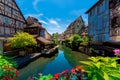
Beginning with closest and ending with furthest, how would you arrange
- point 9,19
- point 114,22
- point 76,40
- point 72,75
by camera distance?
point 72,75, point 114,22, point 9,19, point 76,40

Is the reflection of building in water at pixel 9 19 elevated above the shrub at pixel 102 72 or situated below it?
above

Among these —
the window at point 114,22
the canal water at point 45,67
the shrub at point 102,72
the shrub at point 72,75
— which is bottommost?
the canal water at point 45,67

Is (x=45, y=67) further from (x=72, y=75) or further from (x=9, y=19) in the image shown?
(x=72, y=75)

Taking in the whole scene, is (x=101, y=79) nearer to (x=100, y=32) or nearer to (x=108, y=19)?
(x=108, y=19)

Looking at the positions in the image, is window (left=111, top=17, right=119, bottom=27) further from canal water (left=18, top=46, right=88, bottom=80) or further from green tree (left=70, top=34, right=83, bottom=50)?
green tree (left=70, top=34, right=83, bottom=50)

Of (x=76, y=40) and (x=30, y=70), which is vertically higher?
(x=76, y=40)

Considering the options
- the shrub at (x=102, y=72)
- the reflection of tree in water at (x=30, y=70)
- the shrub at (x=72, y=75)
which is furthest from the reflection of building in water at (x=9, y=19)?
the shrub at (x=102, y=72)

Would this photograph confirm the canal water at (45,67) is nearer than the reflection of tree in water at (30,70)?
No

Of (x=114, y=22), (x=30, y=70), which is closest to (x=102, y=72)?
(x=30, y=70)

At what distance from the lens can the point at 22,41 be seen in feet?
79.4

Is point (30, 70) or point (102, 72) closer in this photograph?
point (102, 72)

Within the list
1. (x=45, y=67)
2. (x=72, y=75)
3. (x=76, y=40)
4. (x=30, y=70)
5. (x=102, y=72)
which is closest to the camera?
(x=102, y=72)

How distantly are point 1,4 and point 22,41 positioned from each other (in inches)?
306

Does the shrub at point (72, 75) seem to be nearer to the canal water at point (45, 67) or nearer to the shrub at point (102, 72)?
the shrub at point (102, 72)
